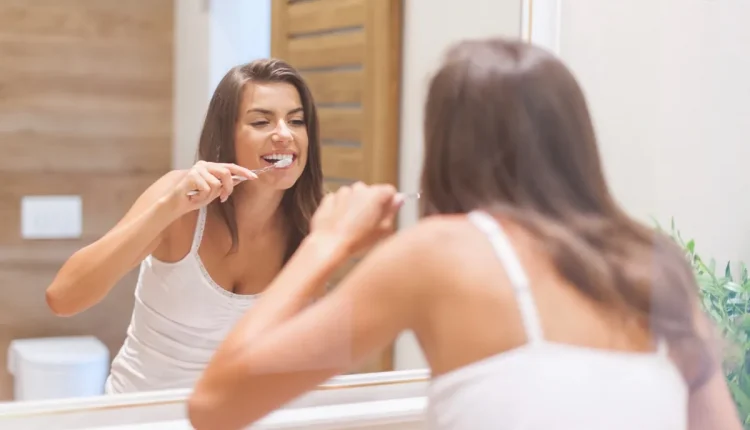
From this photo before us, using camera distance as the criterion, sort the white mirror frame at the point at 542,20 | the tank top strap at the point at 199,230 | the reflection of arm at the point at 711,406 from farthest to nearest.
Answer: the white mirror frame at the point at 542,20
the tank top strap at the point at 199,230
the reflection of arm at the point at 711,406

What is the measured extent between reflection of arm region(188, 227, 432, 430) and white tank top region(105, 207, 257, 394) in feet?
0.95

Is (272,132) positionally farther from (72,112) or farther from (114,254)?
(72,112)

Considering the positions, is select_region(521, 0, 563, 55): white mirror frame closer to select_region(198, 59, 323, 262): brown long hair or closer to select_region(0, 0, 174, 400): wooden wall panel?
select_region(198, 59, 323, 262): brown long hair

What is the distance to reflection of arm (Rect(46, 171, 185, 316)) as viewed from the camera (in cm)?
109

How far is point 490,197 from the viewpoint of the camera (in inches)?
30.0

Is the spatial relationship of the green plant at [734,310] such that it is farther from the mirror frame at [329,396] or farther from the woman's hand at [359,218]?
the woman's hand at [359,218]

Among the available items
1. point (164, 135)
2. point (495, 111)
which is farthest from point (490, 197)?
point (164, 135)

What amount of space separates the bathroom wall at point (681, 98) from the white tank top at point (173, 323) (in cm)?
66

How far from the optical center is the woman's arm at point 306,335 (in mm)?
691

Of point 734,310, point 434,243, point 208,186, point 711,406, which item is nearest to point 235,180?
point 208,186

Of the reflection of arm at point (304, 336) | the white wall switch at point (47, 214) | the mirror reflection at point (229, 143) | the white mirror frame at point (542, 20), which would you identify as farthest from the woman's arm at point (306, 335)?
the white mirror frame at point (542, 20)

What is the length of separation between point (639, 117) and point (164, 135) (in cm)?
77

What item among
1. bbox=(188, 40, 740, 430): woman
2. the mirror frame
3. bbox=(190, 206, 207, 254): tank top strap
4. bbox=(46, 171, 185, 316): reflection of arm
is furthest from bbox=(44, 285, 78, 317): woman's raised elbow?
bbox=(188, 40, 740, 430): woman

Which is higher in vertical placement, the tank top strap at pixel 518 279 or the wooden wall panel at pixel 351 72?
the wooden wall panel at pixel 351 72
